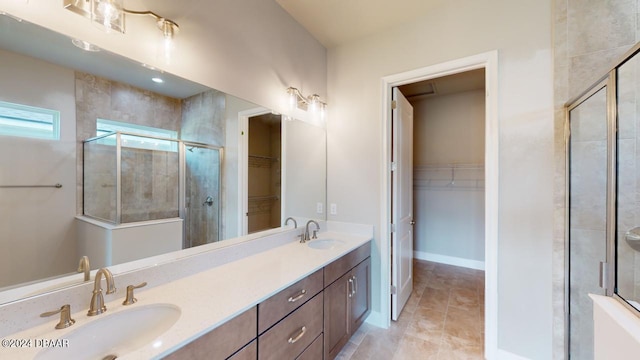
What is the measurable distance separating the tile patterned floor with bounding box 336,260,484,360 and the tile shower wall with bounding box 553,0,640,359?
626mm

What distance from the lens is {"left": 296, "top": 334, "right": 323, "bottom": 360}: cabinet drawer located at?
1.40m

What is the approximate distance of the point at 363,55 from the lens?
236 cm

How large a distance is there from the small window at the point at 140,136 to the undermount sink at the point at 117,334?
81 cm

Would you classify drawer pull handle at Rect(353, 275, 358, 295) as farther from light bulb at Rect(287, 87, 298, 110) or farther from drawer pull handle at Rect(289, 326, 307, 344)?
light bulb at Rect(287, 87, 298, 110)

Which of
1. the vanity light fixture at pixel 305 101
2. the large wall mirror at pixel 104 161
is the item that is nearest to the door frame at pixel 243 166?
the large wall mirror at pixel 104 161

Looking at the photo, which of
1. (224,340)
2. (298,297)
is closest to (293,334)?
(298,297)

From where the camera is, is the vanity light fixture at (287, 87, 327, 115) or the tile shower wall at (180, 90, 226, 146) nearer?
the tile shower wall at (180, 90, 226, 146)

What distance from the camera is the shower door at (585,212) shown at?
1.42 m

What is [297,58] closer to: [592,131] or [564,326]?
[592,131]

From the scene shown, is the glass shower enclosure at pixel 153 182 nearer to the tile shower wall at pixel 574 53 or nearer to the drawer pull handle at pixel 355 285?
the drawer pull handle at pixel 355 285

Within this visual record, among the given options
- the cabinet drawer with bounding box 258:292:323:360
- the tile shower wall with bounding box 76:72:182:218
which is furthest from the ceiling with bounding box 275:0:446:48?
the cabinet drawer with bounding box 258:292:323:360

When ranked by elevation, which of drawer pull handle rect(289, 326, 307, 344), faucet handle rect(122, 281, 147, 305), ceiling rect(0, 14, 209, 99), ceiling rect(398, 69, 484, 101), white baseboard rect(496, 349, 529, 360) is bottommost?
white baseboard rect(496, 349, 529, 360)

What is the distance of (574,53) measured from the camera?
1.56m

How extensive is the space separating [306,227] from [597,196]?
1970mm
